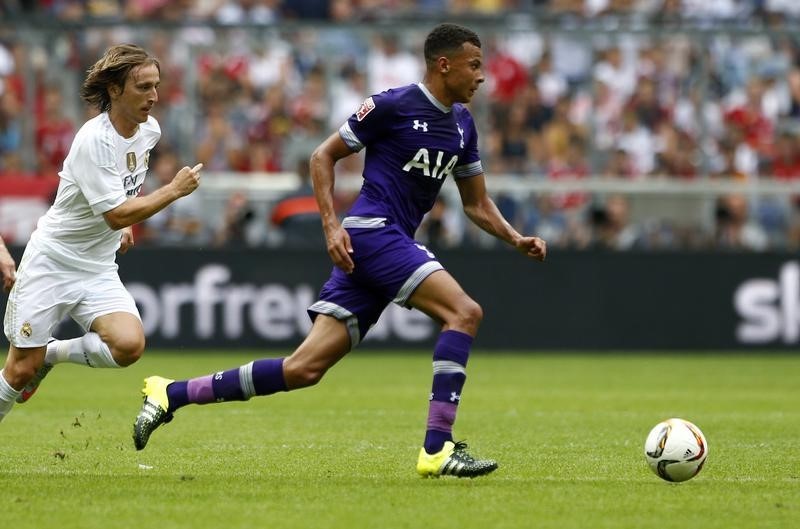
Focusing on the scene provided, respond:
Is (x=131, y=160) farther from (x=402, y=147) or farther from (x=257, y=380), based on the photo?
(x=402, y=147)

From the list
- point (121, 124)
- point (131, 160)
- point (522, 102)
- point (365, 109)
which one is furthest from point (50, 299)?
point (522, 102)

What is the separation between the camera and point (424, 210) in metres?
8.31

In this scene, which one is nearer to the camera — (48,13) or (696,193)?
(696,193)

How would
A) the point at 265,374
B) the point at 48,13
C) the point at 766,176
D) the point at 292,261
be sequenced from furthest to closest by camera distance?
the point at 48,13, the point at 766,176, the point at 292,261, the point at 265,374

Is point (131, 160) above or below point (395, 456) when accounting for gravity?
above

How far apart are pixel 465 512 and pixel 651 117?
47.1 feet

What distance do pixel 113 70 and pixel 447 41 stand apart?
6.36 ft

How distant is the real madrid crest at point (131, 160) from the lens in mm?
8094

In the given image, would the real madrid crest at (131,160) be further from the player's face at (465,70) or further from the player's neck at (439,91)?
the player's face at (465,70)

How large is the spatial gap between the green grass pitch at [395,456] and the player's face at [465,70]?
2.26 metres

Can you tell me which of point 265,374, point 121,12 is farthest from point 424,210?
point 121,12

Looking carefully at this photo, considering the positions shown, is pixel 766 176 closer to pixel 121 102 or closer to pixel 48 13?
pixel 48 13

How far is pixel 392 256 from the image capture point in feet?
25.7

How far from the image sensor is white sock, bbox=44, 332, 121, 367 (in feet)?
26.9
